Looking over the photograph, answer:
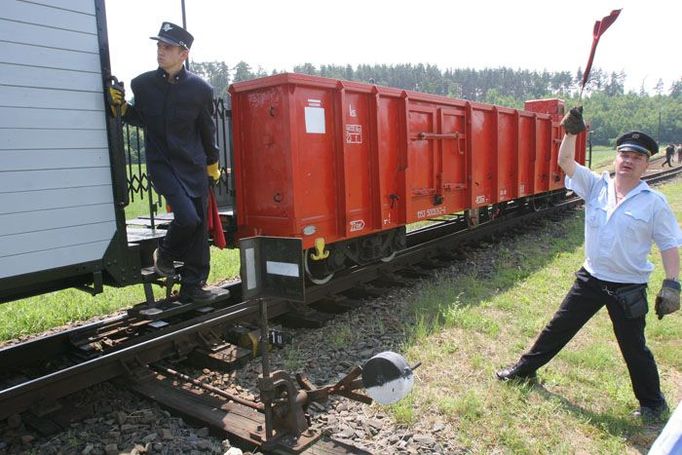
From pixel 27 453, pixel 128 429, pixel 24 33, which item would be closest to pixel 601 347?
pixel 128 429

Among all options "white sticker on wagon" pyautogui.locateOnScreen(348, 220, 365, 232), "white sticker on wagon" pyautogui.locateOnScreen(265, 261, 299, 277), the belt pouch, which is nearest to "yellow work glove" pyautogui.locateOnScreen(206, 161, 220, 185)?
"white sticker on wagon" pyautogui.locateOnScreen(348, 220, 365, 232)

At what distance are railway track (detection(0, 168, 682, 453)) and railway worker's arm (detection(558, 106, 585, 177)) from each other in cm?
240

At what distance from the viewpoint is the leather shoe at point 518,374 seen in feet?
14.1

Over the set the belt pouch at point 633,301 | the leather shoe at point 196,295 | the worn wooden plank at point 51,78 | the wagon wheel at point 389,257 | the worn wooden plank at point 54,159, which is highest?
the worn wooden plank at point 51,78

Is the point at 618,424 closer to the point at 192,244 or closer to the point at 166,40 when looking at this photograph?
the point at 192,244

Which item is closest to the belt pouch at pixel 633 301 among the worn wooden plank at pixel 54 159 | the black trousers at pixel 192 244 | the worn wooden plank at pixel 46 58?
the black trousers at pixel 192 244

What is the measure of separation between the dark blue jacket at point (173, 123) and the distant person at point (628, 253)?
303 cm

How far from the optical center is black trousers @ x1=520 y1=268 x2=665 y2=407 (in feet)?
12.5

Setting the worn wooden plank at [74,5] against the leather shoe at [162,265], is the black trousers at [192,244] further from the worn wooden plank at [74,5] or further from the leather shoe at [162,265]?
the worn wooden plank at [74,5]

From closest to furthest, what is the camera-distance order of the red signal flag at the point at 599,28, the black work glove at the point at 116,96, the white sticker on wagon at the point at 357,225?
the red signal flag at the point at 599,28, the black work glove at the point at 116,96, the white sticker on wagon at the point at 357,225

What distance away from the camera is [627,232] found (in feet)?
12.3

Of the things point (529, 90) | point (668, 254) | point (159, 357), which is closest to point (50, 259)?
point (159, 357)

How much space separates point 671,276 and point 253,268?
2896 millimetres

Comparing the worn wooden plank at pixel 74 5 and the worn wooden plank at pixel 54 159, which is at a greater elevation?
the worn wooden plank at pixel 74 5
